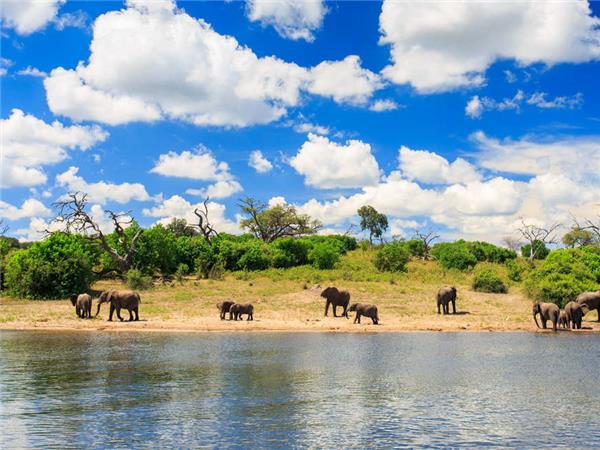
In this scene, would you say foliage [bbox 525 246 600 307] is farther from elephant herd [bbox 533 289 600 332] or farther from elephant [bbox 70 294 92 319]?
elephant [bbox 70 294 92 319]

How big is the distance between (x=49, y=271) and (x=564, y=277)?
3206 cm

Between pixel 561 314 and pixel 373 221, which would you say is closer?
pixel 561 314

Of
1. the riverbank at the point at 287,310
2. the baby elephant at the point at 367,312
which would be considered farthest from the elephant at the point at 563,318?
the baby elephant at the point at 367,312

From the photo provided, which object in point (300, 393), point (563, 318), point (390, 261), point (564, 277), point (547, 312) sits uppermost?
point (390, 261)

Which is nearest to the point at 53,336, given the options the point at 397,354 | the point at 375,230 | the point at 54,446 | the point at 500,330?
the point at 397,354

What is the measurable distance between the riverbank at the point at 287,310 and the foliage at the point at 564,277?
1514 millimetres

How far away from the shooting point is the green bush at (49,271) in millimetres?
41031

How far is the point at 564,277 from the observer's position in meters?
35.9

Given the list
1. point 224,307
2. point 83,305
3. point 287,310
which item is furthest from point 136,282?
point 224,307

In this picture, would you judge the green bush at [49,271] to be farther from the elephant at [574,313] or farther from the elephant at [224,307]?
the elephant at [574,313]

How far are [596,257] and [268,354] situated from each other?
28.0 metres

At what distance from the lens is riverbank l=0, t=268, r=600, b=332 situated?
99.9 feet

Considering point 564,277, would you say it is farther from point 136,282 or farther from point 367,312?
point 136,282

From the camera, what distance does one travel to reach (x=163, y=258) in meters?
54.7
